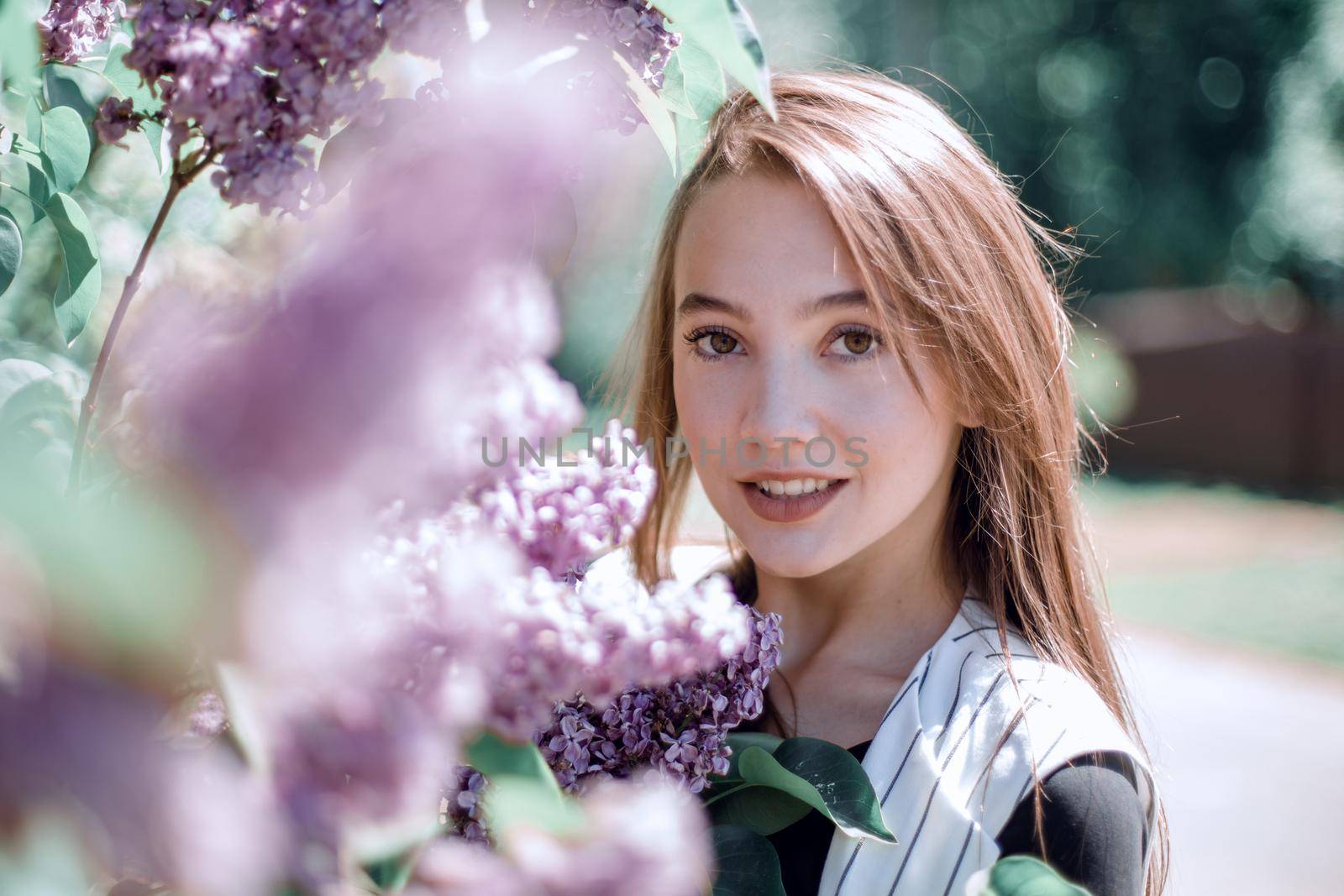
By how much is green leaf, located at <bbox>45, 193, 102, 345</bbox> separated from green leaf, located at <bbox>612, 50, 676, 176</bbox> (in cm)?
33

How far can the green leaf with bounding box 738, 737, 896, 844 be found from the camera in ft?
1.99

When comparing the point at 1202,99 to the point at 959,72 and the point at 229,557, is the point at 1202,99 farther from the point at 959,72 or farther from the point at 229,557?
the point at 229,557

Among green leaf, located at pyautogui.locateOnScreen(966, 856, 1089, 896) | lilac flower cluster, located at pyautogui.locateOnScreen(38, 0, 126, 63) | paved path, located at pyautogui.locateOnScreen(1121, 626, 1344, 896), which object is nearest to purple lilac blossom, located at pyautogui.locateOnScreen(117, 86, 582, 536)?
green leaf, located at pyautogui.locateOnScreen(966, 856, 1089, 896)

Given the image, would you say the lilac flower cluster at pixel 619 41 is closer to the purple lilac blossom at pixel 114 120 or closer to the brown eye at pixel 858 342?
the purple lilac blossom at pixel 114 120

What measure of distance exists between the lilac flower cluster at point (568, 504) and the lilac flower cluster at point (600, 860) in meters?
0.11

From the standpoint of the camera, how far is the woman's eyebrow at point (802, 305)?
1.01 m

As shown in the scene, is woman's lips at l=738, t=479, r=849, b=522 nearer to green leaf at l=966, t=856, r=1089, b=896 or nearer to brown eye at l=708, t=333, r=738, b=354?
brown eye at l=708, t=333, r=738, b=354

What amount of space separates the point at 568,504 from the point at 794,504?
2.08ft

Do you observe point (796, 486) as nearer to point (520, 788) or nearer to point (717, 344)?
point (717, 344)

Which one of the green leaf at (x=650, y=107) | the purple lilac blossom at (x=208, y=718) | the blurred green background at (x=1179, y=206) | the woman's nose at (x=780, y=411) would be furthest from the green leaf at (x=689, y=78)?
the blurred green background at (x=1179, y=206)

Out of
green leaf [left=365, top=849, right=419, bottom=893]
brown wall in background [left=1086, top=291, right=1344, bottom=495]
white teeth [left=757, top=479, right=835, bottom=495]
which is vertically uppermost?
green leaf [left=365, top=849, right=419, bottom=893]

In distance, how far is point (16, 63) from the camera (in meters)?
0.37

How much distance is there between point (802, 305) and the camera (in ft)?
3.30

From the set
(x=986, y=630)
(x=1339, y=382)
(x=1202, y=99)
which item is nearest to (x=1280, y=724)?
(x=986, y=630)
